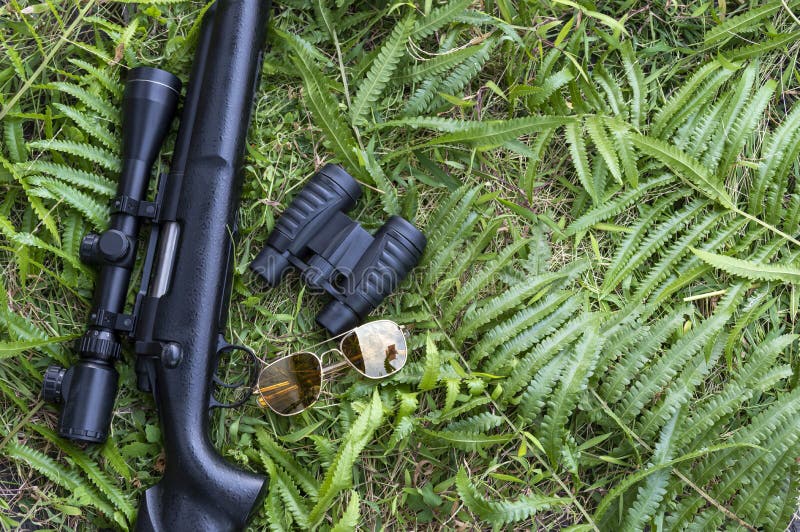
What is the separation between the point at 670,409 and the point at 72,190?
112 inches

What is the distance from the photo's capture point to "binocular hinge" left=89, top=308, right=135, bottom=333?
2.85m

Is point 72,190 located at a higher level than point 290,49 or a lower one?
lower

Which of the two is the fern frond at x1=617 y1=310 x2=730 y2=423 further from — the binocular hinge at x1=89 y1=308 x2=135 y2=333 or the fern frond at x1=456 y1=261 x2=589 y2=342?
the binocular hinge at x1=89 y1=308 x2=135 y2=333

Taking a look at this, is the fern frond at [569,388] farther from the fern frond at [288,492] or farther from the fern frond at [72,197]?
the fern frond at [72,197]

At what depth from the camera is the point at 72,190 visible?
3.03 m

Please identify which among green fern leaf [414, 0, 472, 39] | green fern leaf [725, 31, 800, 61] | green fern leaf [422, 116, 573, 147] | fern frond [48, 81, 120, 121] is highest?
green fern leaf [725, 31, 800, 61]

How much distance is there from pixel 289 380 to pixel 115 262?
0.91 m

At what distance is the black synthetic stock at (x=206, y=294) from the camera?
8.88 feet

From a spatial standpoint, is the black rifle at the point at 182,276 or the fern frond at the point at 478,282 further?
the fern frond at the point at 478,282

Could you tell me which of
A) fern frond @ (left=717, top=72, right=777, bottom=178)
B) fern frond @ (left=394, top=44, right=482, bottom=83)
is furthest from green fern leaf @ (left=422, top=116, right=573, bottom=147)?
fern frond @ (left=717, top=72, right=777, bottom=178)

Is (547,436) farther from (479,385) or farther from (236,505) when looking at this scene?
(236,505)

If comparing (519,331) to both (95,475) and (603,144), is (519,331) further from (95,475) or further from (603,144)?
(95,475)

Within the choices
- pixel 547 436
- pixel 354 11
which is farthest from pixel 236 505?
pixel 354 11

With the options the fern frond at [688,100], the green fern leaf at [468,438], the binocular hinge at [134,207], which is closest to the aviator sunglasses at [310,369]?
the green fern leaf at [468,438]
